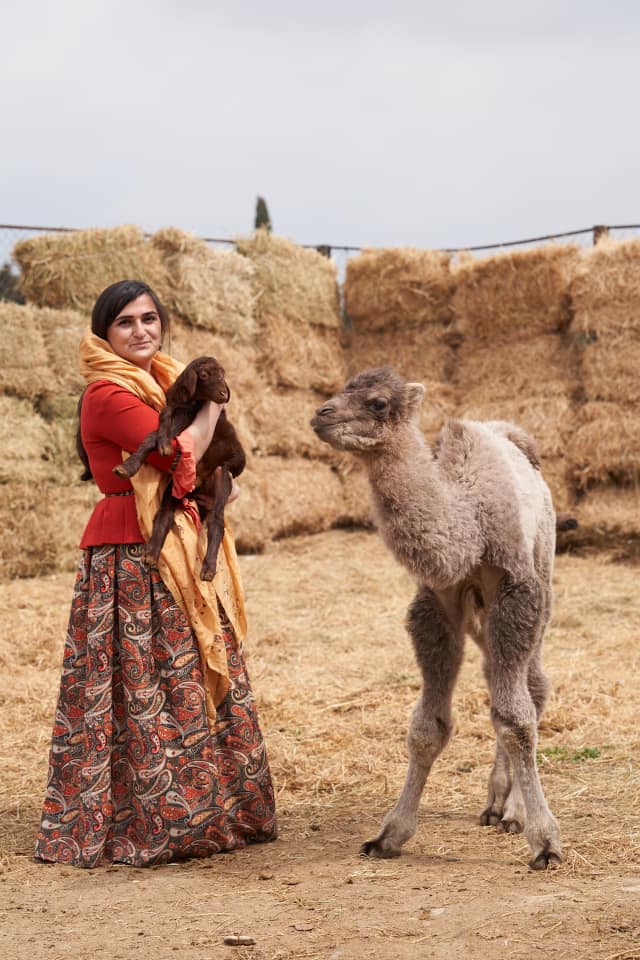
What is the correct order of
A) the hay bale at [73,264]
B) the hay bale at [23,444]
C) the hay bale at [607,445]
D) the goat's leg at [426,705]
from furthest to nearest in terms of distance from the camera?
the hay bale at [607,445], the hay bale at [73,264], the hay bale at [23,444], the goat's leg at [426,705]

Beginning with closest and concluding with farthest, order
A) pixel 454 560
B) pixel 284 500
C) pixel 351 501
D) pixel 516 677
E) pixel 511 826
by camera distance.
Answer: pixel 454 560 → pixel 516 677 → pixel 511 826 → pixel 284 500 → pixel 351 501

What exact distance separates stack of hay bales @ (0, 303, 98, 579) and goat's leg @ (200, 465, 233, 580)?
230 inches

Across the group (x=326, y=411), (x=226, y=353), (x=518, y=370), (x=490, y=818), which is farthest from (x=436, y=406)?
(x=326, y=411)

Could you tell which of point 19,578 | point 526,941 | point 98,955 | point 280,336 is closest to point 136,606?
point 98,955

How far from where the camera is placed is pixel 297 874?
3.90m

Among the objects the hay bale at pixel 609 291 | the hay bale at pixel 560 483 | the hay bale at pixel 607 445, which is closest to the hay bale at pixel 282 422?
the hay bale at pixel 560 483

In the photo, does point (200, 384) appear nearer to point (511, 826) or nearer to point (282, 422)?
point (511, 826)

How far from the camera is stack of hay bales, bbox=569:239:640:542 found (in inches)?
452

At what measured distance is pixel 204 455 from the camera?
436cm

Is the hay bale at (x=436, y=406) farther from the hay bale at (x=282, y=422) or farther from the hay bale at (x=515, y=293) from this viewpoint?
the hay bale at (x=282, y=422)

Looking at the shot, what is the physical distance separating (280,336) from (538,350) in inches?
122

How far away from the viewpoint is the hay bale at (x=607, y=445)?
1145cm

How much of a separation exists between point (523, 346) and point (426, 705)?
8.74m

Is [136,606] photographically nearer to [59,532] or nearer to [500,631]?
[500,631]
